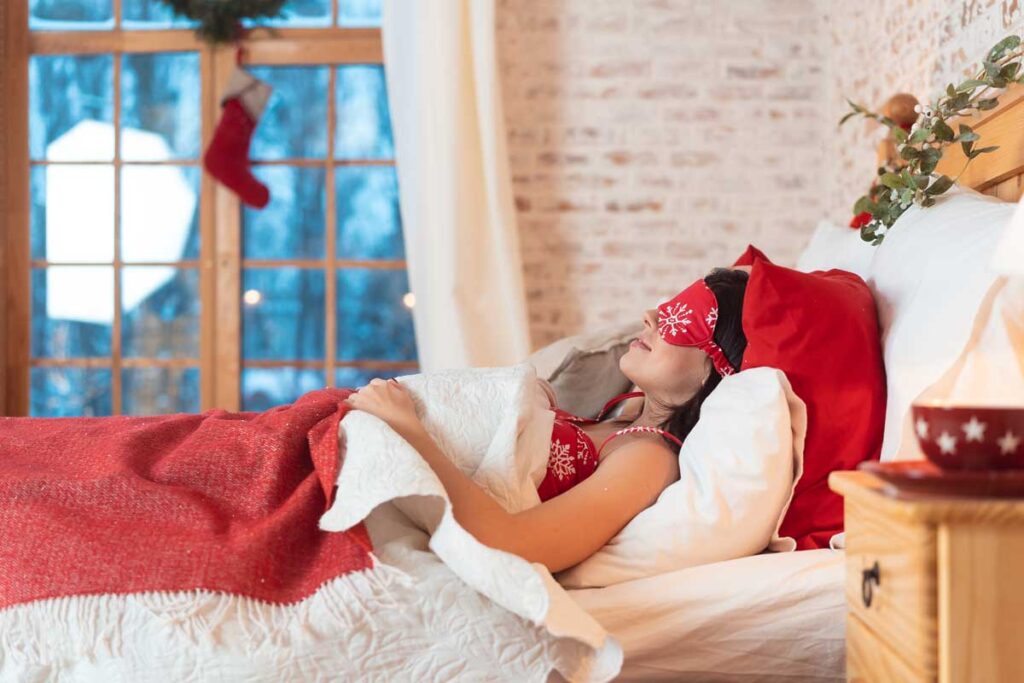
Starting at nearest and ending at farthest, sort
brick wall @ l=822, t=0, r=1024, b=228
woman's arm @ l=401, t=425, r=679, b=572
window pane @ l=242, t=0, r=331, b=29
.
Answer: woman's arm @ l=401, t=425, r=679, b=572 < brick wall @ l=822, t=0, r=1024, b=228 < window pane @ l=242, t=0, r=331, b=29

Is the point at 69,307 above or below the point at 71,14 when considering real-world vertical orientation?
below

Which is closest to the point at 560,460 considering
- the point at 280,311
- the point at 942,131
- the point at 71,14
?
the point at 942,131

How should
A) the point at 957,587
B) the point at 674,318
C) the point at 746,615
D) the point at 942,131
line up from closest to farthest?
the point at 957,587
the point at 746,615
the point at 674,318
the point at 942,131

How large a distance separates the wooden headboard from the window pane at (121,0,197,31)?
3138 mm

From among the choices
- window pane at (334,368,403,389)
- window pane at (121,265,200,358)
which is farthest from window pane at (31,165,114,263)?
window pane at (334,368,403,389)

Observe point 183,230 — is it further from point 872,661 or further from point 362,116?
point 872,661

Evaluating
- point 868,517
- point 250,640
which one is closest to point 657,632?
point 868,517

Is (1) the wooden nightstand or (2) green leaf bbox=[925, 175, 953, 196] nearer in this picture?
(1) the wooden nightstand

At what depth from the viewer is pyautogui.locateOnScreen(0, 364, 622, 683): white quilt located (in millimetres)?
1197

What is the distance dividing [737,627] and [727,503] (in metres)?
0.17

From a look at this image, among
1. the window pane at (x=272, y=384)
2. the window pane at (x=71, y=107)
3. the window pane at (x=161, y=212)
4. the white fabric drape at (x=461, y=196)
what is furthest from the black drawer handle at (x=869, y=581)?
the window pane at (x=71, y=107)

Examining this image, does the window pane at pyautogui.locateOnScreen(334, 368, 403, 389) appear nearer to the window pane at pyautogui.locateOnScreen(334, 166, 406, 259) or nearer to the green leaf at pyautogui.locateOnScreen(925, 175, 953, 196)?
the window pane at pyautogui.locateOnScreen(334, 166, 406, 259)

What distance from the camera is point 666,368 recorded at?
1731mm

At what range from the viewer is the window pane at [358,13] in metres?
3.97
